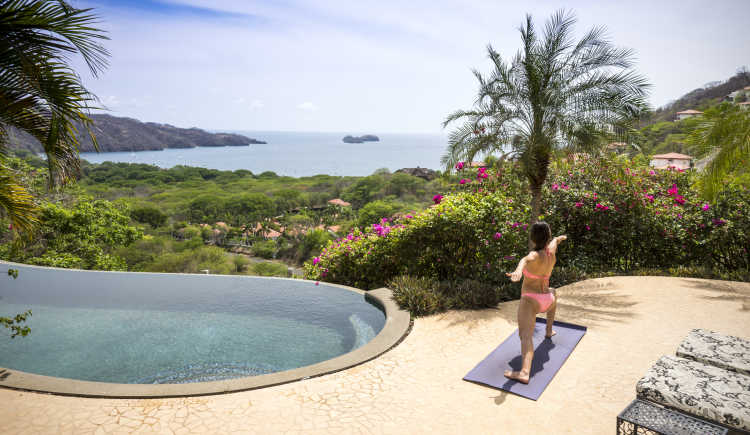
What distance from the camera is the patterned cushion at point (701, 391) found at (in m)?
2.69

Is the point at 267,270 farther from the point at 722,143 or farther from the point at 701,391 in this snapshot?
the point at 701,391

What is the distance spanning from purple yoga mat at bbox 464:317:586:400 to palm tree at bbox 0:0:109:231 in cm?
455

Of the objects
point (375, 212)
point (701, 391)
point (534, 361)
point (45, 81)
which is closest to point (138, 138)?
point (375, 212)

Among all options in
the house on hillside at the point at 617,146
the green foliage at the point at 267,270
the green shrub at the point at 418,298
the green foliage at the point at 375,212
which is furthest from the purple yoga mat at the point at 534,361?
the green foliage at the point at 375,212

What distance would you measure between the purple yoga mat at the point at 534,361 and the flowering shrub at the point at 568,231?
72.6 inches

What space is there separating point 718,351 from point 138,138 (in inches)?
4323

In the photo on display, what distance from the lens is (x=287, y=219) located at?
2479 inches

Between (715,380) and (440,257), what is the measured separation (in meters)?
4.62

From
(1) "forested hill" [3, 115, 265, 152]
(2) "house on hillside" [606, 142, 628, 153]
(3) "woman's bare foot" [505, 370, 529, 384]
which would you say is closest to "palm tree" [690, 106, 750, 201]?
(2) "house on hillside" [606, 142, 628, 153]

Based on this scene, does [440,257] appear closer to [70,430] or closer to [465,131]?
[465,131]

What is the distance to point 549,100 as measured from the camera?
23.1 ft

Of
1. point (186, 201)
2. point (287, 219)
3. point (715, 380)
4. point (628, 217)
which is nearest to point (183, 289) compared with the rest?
point (715, 380)

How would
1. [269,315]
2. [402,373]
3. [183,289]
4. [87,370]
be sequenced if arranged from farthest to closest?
[183,289], [269,315], [87,370], [402,373]

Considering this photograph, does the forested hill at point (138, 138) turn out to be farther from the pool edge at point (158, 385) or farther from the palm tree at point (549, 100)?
the palm tree at point (549, 100)
